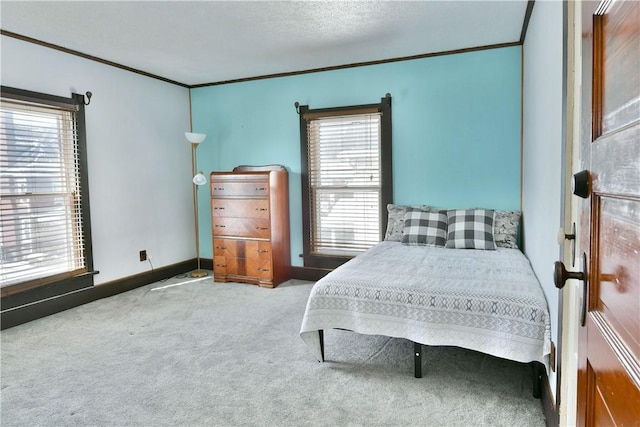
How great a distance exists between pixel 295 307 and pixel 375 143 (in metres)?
1.91

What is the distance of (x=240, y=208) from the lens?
15.4ft

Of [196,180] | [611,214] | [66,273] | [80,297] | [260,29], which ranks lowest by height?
[80,297]

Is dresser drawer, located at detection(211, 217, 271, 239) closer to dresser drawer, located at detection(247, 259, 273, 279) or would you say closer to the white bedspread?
A: dresser drawer, located at detection(247, 259, 273, 279)

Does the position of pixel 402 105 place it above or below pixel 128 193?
above

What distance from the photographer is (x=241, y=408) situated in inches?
86.0

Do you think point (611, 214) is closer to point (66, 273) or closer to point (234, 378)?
point (234, 378)

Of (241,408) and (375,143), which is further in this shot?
(375,143)

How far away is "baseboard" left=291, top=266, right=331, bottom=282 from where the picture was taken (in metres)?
4.82

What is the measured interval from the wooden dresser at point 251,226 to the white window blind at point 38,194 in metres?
1.41

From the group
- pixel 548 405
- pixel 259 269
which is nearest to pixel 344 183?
pixel 259 269

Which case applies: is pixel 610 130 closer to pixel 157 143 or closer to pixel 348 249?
pixel 348 249

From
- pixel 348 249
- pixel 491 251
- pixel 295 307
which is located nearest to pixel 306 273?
pixel 348 249

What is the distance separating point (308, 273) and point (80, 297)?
2338 millimetres

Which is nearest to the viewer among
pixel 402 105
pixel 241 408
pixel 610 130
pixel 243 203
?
pixel 610 130
